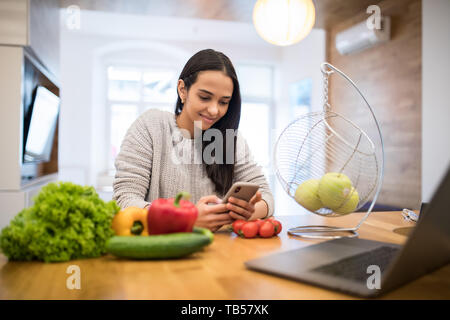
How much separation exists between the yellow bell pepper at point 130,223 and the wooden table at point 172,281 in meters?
0.07

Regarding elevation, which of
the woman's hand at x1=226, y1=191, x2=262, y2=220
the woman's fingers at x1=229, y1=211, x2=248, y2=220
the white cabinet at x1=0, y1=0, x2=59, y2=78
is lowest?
the woman's fingers at x1=229, y1=211, x2=248, y2=220

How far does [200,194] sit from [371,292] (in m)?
1.25

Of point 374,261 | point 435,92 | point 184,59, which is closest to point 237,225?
point 374,261

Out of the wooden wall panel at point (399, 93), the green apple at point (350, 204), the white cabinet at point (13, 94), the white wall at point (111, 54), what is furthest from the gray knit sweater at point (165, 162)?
the white wall at point (111, 54)

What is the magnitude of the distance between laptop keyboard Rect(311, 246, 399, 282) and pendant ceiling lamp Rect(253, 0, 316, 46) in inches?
80.1

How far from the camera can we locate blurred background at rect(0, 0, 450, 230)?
284cm

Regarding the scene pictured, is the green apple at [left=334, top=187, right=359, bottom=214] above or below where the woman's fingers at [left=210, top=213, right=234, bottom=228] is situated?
above

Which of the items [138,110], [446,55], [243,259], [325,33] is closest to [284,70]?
[325,33]

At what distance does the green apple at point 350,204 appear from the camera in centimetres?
113

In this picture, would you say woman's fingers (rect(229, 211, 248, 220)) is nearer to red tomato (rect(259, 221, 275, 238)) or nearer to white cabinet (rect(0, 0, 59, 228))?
red tomato (rect(259, 221, 275, 238))

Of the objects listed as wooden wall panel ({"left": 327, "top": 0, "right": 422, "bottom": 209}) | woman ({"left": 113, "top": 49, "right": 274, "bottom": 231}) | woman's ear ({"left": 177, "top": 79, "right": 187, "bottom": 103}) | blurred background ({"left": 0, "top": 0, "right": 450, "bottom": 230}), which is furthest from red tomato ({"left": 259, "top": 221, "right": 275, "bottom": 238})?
wooden wall panel ({"left": 327, "top": 0, "right": 422, "bottom": 209})

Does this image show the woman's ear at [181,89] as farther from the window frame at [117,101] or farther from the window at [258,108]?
the window at [258,108]

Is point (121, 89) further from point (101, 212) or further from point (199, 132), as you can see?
point (101, 212)
